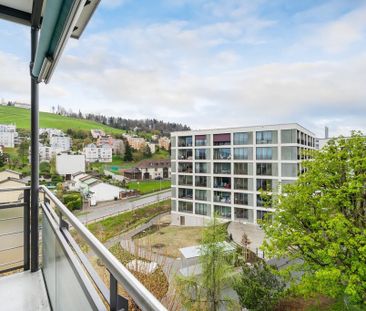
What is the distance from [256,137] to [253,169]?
1875mm

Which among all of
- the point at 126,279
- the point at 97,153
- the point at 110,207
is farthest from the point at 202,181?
the point at 126,279

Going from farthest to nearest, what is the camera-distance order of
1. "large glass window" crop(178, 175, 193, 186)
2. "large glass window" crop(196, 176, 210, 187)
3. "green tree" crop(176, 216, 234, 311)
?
1. "large glass window" crop(178, 175, 193, 186)
2. "large glass window" crop(196, 176, 210, 187)
3. "green tree" crop(176, 216, 234, 311)

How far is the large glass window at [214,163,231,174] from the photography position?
1538 cm

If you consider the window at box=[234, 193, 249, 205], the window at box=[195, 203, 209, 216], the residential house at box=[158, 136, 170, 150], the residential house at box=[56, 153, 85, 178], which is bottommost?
the window at box=[195, 203, 209, 216]

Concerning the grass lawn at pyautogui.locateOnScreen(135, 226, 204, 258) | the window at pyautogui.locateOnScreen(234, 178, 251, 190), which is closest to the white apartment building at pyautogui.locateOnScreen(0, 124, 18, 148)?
the grass lawn at pyautogui.locateOnScreen(135, 226, 204, 258)

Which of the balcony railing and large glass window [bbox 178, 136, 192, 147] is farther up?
large glass window [bbox 178, 136, 192, 147]

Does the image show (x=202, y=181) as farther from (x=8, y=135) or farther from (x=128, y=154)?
(x=8, y=135)

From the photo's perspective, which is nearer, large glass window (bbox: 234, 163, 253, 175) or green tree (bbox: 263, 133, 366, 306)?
green tree (bbox: 263, 133, 366, 306)

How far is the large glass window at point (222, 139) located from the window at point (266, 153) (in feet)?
6.42

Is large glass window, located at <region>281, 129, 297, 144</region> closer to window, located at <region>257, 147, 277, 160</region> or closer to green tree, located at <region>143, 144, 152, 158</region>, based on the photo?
window, located at <region>257, 147, 277, 160</region>

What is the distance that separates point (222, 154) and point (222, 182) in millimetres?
1759

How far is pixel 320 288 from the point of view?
5.14m

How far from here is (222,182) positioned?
1559 cm

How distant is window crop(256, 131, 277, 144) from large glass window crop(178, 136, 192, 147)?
4.57 meters
